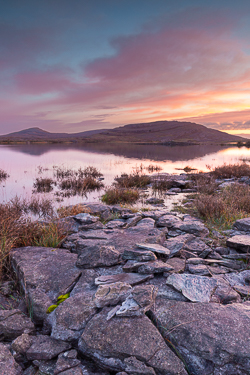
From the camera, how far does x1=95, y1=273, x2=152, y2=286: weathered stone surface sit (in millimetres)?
3475

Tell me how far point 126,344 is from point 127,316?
0.32m

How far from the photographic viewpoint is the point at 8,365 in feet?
8.02

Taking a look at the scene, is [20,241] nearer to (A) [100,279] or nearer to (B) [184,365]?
(A) [100,279]

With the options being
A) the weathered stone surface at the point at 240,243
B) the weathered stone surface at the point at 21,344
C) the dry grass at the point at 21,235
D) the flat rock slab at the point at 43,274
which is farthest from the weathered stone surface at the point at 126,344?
the weathered stone surface at the point at 240,243

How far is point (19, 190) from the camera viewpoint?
1445 centimetres

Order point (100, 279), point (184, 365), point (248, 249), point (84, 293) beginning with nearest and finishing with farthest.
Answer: point (184, 365) < point (84, 293) < point (100, 279) < point (248, 249)

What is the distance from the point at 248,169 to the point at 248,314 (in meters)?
17.3

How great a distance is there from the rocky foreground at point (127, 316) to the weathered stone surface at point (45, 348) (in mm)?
11

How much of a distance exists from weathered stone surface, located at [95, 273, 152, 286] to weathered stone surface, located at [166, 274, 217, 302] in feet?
1.32

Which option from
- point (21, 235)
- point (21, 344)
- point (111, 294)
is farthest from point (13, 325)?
point (21, 235)

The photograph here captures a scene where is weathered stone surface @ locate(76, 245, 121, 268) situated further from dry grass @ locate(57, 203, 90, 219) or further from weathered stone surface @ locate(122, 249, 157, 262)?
dry grass @ locate(57, 203, 90, 219)

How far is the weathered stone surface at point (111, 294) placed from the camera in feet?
9.96

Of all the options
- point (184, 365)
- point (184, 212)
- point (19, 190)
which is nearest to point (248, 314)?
point (184, 365)

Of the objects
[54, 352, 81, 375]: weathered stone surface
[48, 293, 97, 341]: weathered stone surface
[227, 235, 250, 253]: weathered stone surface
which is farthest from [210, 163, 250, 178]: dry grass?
[54, 352, 81, 375]: weathered stone surface
